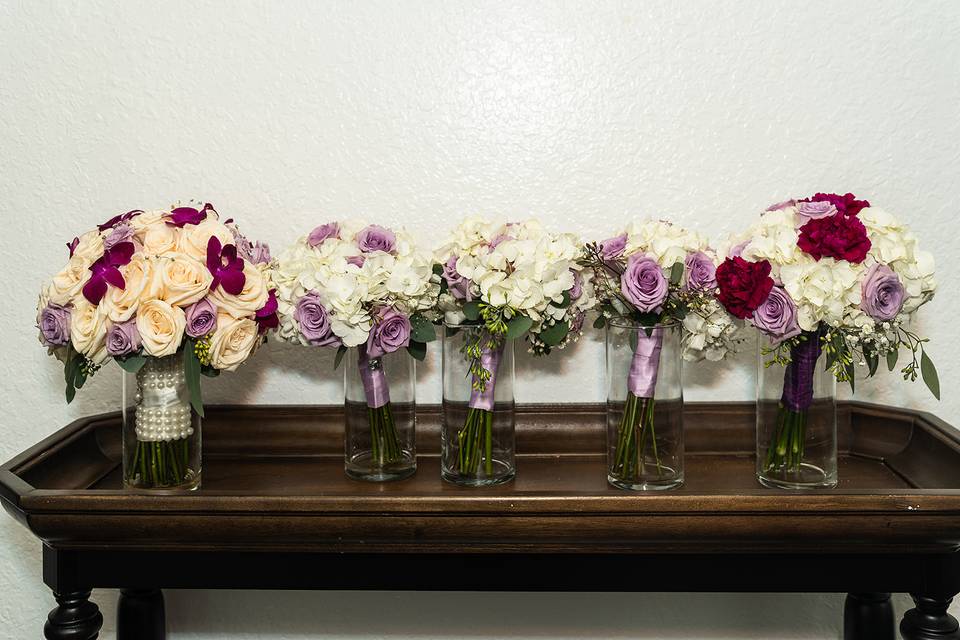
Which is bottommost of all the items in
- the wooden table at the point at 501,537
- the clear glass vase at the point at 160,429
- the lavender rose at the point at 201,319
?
the wooden table at the point at 501,537

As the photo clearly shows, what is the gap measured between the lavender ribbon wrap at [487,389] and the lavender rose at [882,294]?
1.51 ft

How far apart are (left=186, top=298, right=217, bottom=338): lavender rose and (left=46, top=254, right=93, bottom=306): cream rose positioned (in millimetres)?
136

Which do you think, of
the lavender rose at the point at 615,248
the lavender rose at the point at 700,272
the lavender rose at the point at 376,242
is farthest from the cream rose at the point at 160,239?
the lavender rose at the point at 700,272

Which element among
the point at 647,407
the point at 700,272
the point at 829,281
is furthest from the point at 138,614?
the point at 829,281

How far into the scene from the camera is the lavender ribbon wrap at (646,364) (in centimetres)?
113

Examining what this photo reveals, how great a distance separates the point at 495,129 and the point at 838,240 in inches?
22.5

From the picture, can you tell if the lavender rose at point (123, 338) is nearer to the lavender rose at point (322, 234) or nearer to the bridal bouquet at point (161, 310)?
the bridal bouquet at point (161, 310)

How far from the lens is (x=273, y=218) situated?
4.64 feet

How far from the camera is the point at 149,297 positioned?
106cm

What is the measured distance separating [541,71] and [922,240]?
66 cm

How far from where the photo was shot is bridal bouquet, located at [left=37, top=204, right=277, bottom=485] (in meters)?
1.06

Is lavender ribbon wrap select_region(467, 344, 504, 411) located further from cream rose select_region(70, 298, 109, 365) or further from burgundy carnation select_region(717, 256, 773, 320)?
cream rose select_region(70, 298, 109, 365)

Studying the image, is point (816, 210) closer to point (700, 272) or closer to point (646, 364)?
point (700, 272)

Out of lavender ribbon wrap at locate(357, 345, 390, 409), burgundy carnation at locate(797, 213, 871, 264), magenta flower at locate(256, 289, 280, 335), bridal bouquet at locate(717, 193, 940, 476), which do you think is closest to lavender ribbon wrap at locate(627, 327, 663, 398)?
bridal bouquet at locate(717, 193, 940, 476)
